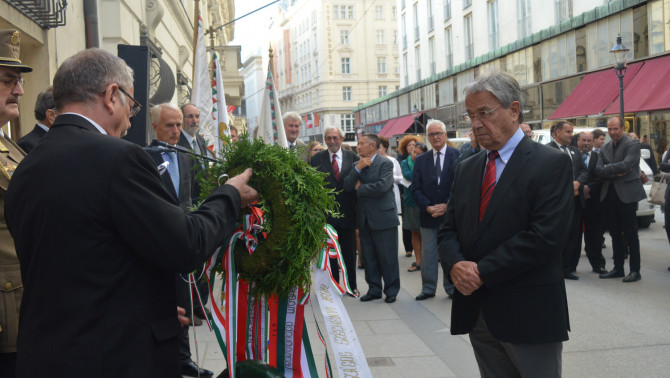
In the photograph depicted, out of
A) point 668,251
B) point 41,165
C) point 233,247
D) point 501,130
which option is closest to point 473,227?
point 501,130

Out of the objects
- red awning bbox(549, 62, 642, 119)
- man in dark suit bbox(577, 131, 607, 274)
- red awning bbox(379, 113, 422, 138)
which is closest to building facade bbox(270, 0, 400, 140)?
red awning bbox(379, 113, 422, 138)

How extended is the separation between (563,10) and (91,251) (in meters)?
28.5

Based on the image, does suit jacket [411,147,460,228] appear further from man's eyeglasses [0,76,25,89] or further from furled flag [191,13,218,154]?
man's eyeglasses [0,76,25,89]

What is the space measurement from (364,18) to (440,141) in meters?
79.2

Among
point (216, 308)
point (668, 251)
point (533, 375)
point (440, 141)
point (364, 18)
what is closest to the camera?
point (533, 375)

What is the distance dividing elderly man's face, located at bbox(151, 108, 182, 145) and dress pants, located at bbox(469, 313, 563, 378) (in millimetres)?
3488

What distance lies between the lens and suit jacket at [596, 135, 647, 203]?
8.15 meters

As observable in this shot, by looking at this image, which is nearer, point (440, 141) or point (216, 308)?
point (216, 308)

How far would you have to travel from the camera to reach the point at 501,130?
312 cm

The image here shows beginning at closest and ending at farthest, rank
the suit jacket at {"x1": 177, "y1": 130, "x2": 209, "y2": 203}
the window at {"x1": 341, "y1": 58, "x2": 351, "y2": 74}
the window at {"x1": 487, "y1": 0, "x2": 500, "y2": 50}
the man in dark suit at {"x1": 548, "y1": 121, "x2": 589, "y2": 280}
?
the suit jacket at {"x1": 177, "y1": 130, "x2": 209, "y2": 203}
the man in dark suit at {"x1": 548, "y1": 121, "x2": 589, "y2": 280}
the window at {"x1": 487, "y1": 0, "x2": 500, "y2": 50}
the window at {"x1": 341, "y1": 58, "x2": 351, "y2": 74}

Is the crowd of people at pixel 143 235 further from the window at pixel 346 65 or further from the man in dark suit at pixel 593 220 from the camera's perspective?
the window at pixel 346 65

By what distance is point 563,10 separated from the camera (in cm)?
2714

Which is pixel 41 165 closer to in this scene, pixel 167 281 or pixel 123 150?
pixel 123 150

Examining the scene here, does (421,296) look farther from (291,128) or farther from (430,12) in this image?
(430,12)
